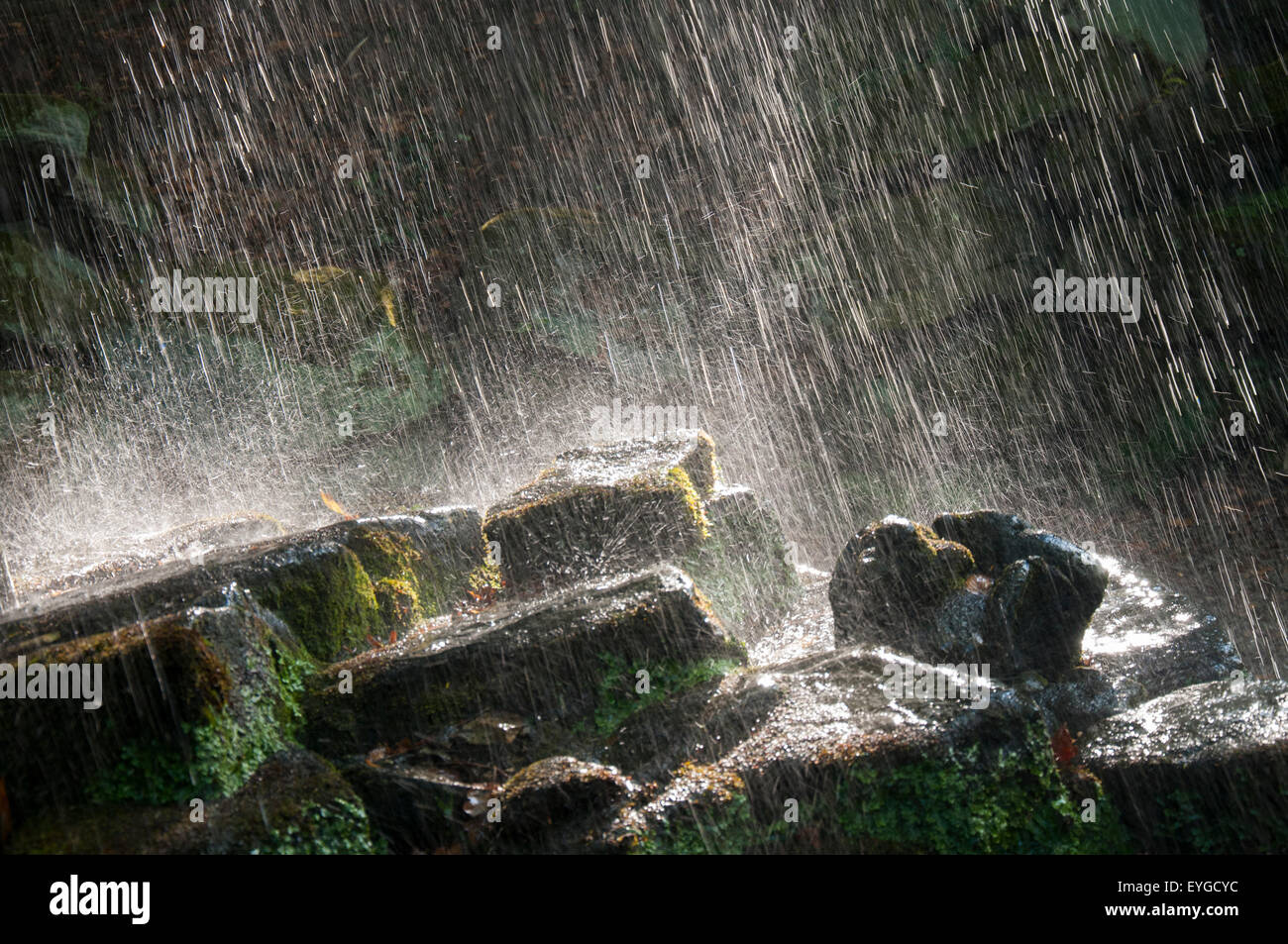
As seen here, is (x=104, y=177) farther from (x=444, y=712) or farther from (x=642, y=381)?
(x=444, y=712)

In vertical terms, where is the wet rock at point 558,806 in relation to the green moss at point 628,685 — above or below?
below

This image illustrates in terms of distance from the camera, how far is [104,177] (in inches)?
481

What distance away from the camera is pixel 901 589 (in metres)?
5.98

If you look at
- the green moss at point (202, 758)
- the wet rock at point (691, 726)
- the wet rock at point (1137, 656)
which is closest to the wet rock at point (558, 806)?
the wet rock at point (691, 726)

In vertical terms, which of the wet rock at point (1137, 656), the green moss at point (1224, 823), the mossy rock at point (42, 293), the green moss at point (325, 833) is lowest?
the green moss at point (1224, 823)

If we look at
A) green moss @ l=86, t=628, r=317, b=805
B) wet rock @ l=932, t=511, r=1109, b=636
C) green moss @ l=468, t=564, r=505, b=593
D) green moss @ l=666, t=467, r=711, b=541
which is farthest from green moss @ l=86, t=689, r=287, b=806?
wet rock @ l=932, t=511, r=1109, b=636

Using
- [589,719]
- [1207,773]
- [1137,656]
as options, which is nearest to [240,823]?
[589,719]

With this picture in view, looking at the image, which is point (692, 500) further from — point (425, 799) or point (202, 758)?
point (202, 758)

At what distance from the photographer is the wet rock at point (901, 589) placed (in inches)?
230

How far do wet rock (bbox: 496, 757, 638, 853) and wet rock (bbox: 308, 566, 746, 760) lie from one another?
0.46m

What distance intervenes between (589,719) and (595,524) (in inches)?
71.7

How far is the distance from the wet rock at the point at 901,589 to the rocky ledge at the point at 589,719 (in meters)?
0.02

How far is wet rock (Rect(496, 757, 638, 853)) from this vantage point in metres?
3.94

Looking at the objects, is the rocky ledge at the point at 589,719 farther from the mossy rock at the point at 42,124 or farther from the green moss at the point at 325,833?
the mossy rock at the point at 42,124
